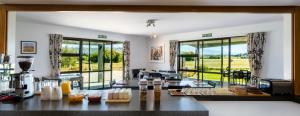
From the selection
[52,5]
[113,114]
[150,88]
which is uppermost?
[52,5]

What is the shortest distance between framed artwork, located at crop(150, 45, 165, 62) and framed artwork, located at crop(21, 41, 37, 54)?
500 cm

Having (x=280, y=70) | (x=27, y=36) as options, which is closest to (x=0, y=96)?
(x=27, y=36)

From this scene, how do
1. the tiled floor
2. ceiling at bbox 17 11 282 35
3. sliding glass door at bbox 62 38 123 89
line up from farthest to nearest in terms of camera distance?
1. sliding glass door at bbox 62 38 123 89
2. ceiling at bbox 17 11 282 35
3. the tiled floor

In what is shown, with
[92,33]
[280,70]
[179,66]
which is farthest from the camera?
[179,66]

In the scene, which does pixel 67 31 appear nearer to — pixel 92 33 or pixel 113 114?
pixel 92 33

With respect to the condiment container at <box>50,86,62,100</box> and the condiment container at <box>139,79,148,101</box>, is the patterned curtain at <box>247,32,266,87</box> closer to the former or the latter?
the condiment container at <box>139,79,148,101</box>

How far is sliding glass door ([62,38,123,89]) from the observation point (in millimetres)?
7992

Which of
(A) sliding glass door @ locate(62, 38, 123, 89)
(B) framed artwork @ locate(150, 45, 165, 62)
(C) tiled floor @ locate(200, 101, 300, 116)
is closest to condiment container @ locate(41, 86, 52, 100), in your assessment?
(C) tiled floor @ locate(200, 101, 300, 116)

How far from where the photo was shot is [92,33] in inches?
324

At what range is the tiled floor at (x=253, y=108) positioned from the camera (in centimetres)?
212
